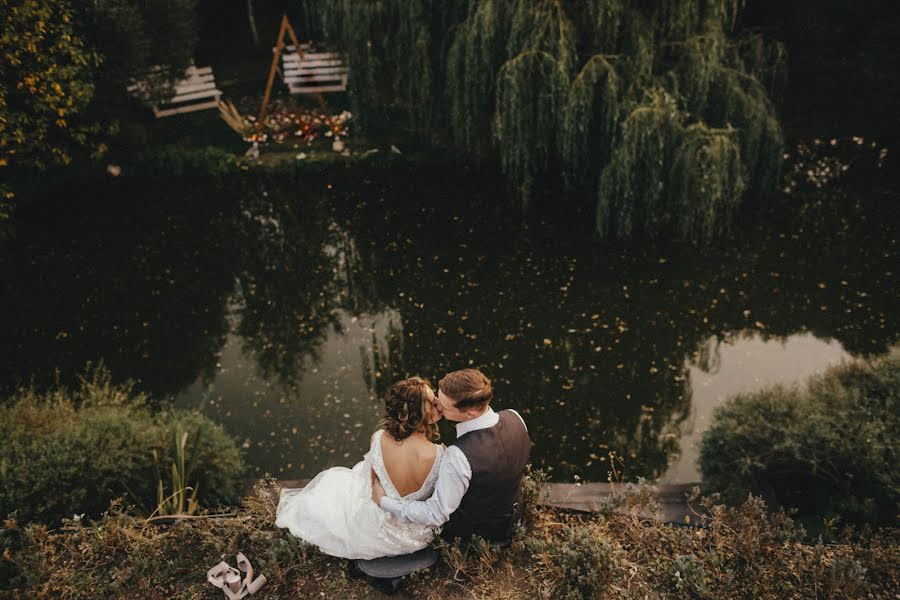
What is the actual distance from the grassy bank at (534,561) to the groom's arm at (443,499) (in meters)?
0.43

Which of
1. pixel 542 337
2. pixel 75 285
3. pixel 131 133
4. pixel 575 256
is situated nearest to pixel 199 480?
pixel 542 337

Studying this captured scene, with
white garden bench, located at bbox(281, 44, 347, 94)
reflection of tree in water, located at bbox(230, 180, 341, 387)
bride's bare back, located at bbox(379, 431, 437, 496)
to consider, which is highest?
white garden bench, located at bbox(281, 44, 347, 94)

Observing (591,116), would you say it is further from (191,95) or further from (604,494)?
(191,95)

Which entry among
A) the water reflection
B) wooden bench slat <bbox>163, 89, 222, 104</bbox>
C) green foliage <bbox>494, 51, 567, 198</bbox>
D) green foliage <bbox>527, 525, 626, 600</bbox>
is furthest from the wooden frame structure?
green foliage <bbox>527, 525, 626, 600</bbox>

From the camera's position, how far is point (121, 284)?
9.38 metres

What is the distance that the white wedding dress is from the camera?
12.8 feet

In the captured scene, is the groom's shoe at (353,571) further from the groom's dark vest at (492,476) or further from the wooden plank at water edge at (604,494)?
the wooden plank at water edge at (604,494)

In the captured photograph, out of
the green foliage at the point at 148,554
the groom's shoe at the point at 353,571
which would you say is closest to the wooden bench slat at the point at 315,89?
the green foliage at the point at 148,554

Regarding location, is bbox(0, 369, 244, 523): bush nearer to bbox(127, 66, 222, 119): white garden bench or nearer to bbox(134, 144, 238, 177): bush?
bbox(134, 144, 238, 177): bush

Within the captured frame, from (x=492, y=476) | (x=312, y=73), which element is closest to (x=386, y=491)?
(x=492, y=476)

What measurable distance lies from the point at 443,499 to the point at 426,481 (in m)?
0.20

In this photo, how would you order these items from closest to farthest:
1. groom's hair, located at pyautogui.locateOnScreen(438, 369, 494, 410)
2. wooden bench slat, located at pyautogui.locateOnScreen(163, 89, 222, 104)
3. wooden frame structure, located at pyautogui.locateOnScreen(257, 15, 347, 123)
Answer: groom's hair, located at pyautogui.locateOnScreen(438, 369, 494, 410)
wooden bench slat, located at pyautogui.locateOnScreen(163, 89, 222, 104)
wooden frame structure, located at pyautogui.locateOnScreen(257, 15, 347, 123)

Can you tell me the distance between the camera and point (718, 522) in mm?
4250

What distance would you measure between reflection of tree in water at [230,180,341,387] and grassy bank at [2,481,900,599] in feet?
10.6
